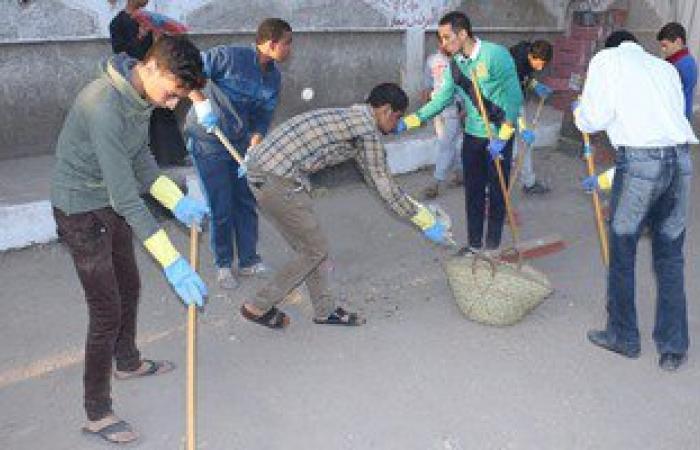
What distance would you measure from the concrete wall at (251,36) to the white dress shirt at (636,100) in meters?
4.53

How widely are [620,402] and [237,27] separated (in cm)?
537

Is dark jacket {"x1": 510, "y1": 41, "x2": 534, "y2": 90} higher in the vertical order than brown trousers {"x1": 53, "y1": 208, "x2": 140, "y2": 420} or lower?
higher

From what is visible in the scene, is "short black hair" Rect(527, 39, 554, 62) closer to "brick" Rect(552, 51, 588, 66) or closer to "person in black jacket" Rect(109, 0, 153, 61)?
"person in black jacket" Rect(109, 0, 153, 61)

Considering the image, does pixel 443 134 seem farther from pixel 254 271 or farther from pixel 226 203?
pixel 226 203

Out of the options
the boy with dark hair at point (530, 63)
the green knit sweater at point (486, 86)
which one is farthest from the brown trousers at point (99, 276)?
the boy with dark hair at point (530, 63)

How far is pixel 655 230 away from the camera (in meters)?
3.86

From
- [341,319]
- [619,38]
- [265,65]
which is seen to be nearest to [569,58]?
[619,38]

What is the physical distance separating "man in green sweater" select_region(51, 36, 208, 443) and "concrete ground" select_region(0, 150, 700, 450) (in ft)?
1.52

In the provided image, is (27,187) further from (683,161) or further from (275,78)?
(683,161)

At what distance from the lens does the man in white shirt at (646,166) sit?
11.8 ft

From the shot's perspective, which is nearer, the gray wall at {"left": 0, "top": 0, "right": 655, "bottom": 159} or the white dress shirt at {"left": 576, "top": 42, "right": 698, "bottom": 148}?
the white dress shirt at {"left": 576, "top": 42, "right": 698, "bottom": 148}

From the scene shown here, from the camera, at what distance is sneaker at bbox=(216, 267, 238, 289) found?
16.1ft

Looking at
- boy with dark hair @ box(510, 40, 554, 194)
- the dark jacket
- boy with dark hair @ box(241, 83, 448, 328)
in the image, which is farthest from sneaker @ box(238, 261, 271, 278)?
the dark jacket

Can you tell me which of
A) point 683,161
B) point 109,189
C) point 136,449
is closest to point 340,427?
point 136,449
